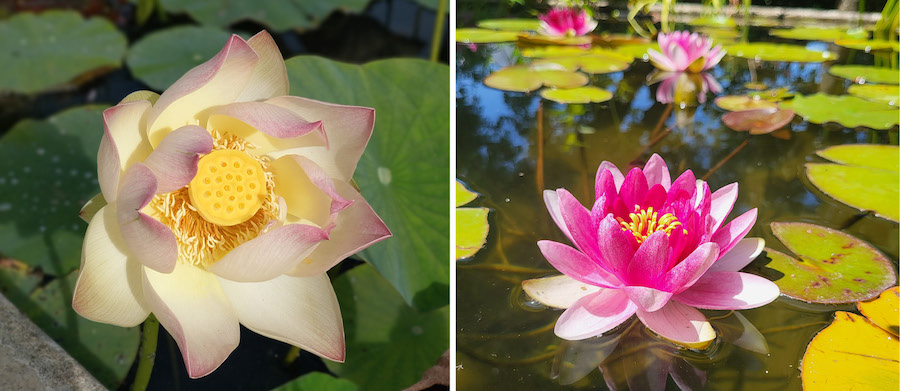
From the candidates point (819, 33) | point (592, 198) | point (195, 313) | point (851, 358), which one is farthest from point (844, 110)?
point (195, 313)

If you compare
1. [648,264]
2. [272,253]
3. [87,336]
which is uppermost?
[272,253]

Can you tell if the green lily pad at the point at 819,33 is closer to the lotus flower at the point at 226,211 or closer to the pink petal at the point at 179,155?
the lotus flower at the point at 226,211

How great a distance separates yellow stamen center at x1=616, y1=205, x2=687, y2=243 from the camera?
0.72 meters

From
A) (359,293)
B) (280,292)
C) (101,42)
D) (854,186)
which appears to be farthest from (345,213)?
(101,42)

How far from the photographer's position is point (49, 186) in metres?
1.05

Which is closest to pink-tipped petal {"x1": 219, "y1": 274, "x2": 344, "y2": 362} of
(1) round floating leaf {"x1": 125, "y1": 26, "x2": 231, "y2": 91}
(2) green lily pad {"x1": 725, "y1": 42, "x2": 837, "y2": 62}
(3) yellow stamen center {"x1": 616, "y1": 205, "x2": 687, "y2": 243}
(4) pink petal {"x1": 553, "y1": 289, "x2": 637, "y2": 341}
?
(4) pink petal {"x1": 553, "y1": 289, "x2": 637, "y2": 341}

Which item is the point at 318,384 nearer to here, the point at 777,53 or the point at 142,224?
the point at 142,224

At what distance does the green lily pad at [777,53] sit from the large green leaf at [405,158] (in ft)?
4.58

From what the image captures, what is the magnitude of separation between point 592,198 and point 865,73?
1.17 metres

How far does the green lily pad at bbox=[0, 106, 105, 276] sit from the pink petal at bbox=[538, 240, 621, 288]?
2.02 ft

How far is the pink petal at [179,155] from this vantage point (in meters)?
0.49

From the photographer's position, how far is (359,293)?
30.4 inches

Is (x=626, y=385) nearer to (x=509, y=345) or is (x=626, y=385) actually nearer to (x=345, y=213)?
(x=509, y=345)

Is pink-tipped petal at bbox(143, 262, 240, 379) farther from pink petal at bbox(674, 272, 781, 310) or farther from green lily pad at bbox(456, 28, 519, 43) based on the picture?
green lily pad at bbox(456, 28, 519, 43)
